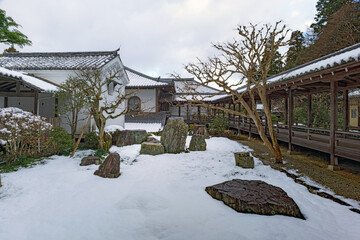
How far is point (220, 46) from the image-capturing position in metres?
7.13

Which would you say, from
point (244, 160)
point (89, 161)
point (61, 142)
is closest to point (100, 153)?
point (89, 161)

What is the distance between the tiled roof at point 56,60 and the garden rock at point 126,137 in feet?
14.4

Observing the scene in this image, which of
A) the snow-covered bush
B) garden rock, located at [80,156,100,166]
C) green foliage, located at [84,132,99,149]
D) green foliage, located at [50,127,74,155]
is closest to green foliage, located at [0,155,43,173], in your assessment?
the snow-covered bush

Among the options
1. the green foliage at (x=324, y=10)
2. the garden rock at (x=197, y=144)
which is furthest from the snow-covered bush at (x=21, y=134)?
the green foliage at (x=324, y=10)

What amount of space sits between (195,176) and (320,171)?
419 cm

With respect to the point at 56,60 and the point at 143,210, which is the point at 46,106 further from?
the point at 143,210

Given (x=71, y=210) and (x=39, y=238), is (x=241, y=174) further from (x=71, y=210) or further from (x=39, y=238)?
(x=39, y=238)

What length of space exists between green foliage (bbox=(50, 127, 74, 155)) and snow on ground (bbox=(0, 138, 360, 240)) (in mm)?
1709

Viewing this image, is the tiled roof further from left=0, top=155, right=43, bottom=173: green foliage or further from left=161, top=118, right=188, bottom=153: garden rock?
left=161, top=118, right=188, bottom=153: garden rock

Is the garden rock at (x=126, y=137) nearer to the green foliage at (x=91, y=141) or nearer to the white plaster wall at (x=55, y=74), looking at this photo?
the green foliage at (x=91, y=141)

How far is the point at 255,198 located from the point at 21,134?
7.26m

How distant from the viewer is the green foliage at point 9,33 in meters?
17.6

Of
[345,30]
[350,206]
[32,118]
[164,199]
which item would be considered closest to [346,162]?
[350,206]

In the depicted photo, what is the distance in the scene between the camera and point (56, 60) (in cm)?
1284
